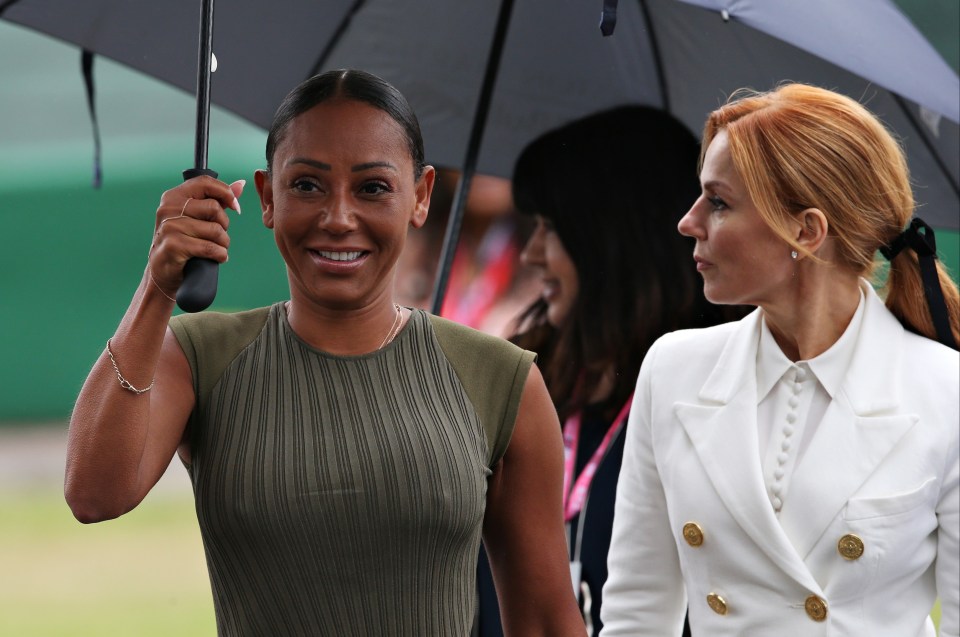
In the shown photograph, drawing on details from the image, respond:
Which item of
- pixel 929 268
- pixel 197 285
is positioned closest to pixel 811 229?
pixel 929 268

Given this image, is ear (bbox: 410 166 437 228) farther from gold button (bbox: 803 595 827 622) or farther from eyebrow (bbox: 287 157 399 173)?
gold button (bbox: 803 595 827 622)

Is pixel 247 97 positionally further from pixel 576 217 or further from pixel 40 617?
pixel 40 617

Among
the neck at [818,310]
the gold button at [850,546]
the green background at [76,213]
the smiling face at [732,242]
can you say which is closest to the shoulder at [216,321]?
the smiling face at [732,242]

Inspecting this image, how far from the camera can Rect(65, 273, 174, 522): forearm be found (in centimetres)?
161

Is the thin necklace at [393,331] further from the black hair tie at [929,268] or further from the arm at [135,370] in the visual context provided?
the black hair tie at [929,268]

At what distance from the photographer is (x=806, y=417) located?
205 centimetres

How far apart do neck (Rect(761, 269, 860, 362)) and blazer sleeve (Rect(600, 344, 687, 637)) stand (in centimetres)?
24

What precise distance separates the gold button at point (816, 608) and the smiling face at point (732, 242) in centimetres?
45

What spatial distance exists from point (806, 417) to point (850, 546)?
22cm

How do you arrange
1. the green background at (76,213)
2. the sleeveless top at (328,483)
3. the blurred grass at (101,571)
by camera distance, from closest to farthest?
the sleeveless top at (328,483)
the blurred grass at (101,571)
the green background at (76,213)

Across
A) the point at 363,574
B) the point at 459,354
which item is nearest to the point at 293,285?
the point at 459,354

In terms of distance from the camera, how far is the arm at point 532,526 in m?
1.89

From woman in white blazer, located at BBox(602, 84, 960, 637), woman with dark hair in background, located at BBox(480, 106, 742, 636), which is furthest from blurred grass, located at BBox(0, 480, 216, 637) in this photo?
woman in white blazer, located at BBox(602, 84, 960, 637)

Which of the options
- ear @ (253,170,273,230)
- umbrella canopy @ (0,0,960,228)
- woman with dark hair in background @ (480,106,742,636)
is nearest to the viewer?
ear @ (253,170,273,230)
